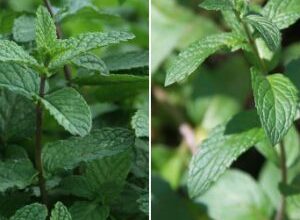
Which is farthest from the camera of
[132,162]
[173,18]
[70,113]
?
[173,18]

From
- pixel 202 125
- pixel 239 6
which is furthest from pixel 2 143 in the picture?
→ pixel 202 125

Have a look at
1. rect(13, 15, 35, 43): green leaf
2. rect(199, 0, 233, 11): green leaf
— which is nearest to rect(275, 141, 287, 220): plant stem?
rect(199, 0, 233, 11): green leaf

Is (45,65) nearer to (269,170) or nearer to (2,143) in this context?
(2,143)

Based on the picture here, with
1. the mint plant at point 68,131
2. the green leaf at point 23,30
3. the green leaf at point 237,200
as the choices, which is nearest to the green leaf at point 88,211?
the mint plant at point 68,131

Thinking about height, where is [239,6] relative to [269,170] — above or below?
above

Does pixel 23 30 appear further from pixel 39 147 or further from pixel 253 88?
pixel 253 88

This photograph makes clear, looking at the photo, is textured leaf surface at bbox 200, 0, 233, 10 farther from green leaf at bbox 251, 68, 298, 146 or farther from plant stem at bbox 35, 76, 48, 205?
plant stem at bbox 35, 76, 48, 205

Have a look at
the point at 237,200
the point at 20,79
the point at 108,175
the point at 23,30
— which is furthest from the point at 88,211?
the point at 237,200
